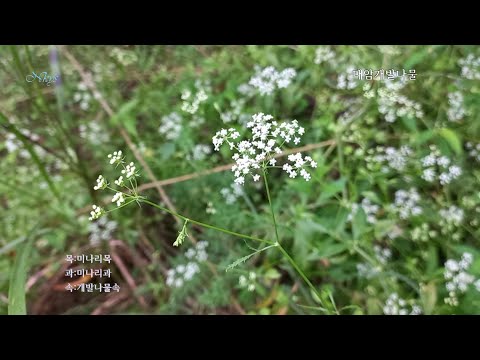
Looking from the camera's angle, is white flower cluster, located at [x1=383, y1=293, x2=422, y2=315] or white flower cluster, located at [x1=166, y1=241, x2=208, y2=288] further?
white flower cluster, located at [x1=166, y1=241, x2=208, y2=288]

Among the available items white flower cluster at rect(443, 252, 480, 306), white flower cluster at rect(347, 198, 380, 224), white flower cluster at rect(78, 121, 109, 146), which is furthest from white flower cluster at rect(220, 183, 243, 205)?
white flower cluster at rect(443, 252, 480, 306)

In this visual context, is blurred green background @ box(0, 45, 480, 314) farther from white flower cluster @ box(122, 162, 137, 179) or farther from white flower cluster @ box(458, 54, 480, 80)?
white flower cluster @ box(122, 162, 137, 179)

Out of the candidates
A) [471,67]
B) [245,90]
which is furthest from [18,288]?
[471,67]

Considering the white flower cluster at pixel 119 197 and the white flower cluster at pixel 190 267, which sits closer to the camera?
the white flower cluster at pixel 119 197

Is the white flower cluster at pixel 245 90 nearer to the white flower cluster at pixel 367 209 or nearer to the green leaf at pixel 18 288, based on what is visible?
the white flower cluster at pixel 367 209

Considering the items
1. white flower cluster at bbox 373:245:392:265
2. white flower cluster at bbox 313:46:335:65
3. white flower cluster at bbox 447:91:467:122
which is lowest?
white flower cluster at bbox 373:245:392:265

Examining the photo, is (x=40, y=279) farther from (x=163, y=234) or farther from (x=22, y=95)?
(x=22, y=95)

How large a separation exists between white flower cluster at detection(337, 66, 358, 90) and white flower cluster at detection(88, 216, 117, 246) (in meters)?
1.77

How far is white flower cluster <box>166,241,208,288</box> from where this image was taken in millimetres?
2588

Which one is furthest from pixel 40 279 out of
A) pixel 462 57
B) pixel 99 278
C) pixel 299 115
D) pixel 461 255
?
pixel 462 57

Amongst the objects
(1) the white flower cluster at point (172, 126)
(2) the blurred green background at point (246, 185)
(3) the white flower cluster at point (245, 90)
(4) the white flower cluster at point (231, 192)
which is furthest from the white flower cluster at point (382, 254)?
(1) the white flower cluster at point (172, 126)

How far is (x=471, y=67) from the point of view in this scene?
272 cm

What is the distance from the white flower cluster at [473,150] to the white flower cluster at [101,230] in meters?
2.31

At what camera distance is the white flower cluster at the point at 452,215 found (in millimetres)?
2537
